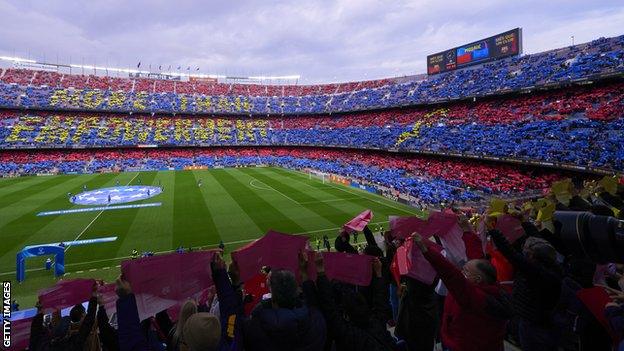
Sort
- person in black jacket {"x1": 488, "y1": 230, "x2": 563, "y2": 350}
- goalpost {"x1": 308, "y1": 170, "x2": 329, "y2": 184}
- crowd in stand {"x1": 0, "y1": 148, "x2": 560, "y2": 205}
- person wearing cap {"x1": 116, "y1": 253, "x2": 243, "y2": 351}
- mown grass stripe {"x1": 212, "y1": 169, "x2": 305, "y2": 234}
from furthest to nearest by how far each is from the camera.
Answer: goalpost {"x1": 308, "y1": 170, "x2": 329, "y2": 184}, crowd in stand {"x1": 0, "y1": 148, "x2": 560, "y2": 205}, mown grass stripe {"x1": 212, "y1": 169, "x2": 305, "y2": 234}, person in black jacket {"x1": 488, "y1": 230, "x2": 563, "y2": 350}, person wearing cap {"x1": 116, "y1": 253, "x2": 243, "y2": 351}

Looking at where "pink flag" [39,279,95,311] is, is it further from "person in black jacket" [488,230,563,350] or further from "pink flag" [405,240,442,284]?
"person in black jacket" [488,230,563,350]

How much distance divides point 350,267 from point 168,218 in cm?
2454

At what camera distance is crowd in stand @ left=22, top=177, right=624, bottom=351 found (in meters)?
3.15

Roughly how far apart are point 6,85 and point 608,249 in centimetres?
9025

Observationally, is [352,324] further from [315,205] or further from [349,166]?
[349,166]

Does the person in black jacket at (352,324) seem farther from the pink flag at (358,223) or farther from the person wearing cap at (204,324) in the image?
the pink flag at (358,223)

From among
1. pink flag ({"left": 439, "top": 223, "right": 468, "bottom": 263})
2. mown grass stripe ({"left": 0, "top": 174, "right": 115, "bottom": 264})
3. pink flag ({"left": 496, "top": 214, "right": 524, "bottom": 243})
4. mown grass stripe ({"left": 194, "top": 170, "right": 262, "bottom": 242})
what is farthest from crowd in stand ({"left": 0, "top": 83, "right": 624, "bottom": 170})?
mown grass stripe ({"left": 0, "top": 174, "right": 115, "bottom": 264})

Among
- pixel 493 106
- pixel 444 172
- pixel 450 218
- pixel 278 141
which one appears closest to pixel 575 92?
pixel 493 106

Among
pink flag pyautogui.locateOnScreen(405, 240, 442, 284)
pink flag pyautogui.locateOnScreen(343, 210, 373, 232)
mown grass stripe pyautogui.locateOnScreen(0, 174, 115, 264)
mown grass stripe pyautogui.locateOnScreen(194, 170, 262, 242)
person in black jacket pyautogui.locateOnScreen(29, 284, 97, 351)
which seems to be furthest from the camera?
mown grass stripe pyautogui.locateOnScreen(194, 170, 262, 242)

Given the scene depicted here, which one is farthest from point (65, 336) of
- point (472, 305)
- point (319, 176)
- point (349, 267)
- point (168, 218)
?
point (319, 176)

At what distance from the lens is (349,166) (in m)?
53.9

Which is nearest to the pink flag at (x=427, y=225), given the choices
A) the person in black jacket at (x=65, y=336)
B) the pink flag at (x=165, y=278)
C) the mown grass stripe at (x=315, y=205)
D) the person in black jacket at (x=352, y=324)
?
the person in black jacket at (x=352, y=324)

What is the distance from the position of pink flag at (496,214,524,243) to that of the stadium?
4 cm

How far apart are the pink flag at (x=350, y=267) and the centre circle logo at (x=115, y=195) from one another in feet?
107
